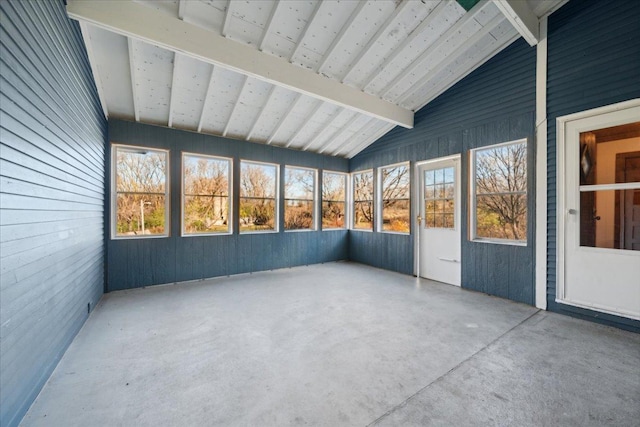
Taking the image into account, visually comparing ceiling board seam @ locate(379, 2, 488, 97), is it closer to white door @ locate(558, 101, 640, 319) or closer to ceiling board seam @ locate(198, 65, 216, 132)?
white door @ locate(558, 101, 640, 319)

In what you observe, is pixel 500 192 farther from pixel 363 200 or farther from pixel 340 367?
pixel 340 367

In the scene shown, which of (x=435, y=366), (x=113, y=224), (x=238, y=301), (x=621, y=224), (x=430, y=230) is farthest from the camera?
(x=430, y=230)

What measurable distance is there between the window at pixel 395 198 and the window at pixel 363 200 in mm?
403

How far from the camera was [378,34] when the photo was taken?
3307 millimetres

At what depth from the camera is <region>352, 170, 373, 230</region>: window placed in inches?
258

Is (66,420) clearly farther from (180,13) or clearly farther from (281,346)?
(180,13)

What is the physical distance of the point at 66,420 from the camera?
1.65 m

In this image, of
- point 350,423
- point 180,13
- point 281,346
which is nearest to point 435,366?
point 350,423

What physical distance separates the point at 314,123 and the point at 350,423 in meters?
4.74

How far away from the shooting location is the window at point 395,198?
5613 mm

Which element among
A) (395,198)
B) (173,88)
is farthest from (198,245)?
(395,198)

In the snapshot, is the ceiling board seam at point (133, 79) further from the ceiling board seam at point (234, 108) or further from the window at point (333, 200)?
the window at point (333, 200)

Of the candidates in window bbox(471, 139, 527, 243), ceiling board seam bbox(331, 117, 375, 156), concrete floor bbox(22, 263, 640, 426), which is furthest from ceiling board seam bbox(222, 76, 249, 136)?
window bbox(471, 139, 527, 243)

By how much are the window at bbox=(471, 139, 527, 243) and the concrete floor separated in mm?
1093
